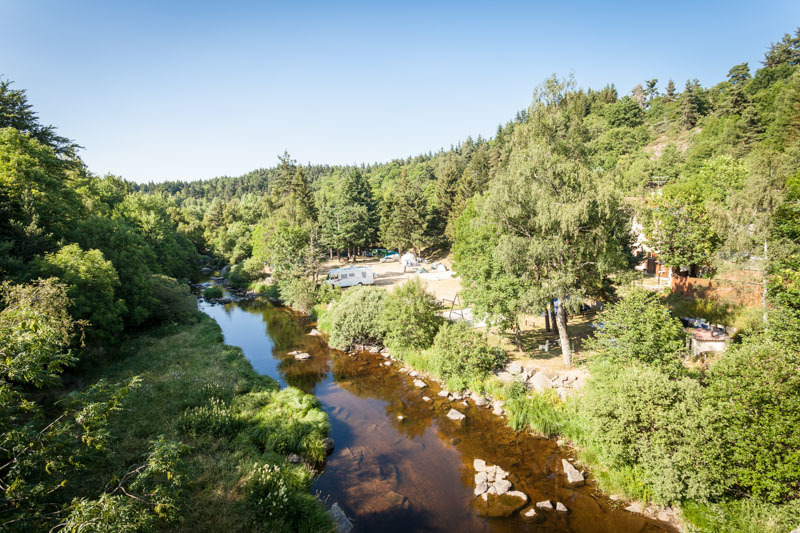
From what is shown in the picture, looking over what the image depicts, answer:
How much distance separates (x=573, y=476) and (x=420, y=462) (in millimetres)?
6149

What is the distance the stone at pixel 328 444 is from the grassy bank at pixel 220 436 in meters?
0.30

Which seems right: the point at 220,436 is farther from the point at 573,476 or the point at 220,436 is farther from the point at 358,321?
the point at 573,476

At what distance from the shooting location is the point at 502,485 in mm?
13203

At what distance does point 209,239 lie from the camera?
82062 mm

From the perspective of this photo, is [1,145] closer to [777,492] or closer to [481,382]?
[481,382]

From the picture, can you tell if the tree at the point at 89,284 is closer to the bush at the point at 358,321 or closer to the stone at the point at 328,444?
the bush at the point at 358,321

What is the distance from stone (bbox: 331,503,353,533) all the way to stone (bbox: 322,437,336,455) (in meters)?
3.72

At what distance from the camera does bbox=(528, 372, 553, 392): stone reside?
58.1ft

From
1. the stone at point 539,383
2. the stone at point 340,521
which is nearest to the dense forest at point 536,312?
the stone at point 340,521

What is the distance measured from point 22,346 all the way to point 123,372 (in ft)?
56.2

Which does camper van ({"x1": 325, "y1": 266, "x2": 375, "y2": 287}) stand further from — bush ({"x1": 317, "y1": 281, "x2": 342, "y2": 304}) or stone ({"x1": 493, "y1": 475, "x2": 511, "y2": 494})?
stone ({"x1": 493, "y1": 475, "x2": 511, "y2": 494})

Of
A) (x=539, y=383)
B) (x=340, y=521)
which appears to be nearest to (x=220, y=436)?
(x=340, y=521)

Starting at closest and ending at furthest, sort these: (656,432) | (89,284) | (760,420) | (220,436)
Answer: (760,420) → (656,432) → (220,436) → (89,284)

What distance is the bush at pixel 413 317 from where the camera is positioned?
23703mm
